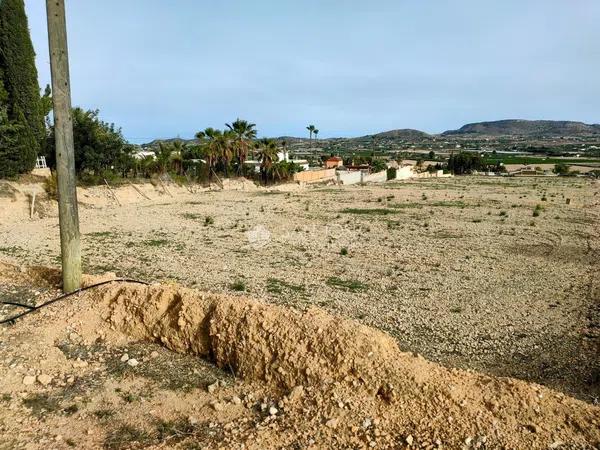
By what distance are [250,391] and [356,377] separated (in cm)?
109

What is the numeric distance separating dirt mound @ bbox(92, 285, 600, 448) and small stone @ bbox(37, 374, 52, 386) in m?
1.09

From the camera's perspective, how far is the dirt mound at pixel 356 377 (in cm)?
425

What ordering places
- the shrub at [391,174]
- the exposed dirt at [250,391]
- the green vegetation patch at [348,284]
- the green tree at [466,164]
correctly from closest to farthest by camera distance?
1. the exposed dirt at [250,391]
2. the green vegetation patch at [348,284]
3. the shrub at [391,174]
4. the green tree at [466,164]

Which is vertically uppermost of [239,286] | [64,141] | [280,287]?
[64,141]

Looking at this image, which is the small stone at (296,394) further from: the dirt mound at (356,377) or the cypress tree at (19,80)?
the cypress tree at (19,80)

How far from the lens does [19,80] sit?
84.2ft

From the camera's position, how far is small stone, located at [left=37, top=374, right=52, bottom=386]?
5105 mm

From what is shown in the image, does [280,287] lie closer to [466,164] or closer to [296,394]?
[296,394]

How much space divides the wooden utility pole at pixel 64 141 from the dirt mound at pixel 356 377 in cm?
135

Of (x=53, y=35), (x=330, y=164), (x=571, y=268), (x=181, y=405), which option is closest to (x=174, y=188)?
(x=571, y=268)

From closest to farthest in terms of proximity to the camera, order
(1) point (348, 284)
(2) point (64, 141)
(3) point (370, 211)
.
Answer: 1. (2) point (64, 141)
2. (1) point (348, 284)
3. (3) point (370, 211)

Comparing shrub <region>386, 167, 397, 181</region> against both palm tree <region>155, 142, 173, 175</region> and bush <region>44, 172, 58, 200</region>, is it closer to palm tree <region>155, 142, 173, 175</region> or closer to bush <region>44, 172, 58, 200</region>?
palm tree <region>155, 142, 173, 175</region>

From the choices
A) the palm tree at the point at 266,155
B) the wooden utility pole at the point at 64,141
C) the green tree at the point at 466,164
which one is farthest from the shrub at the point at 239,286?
the green tree at the point at 466,164

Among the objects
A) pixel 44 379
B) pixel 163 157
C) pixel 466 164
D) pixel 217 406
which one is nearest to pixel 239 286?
pixel 44 379
